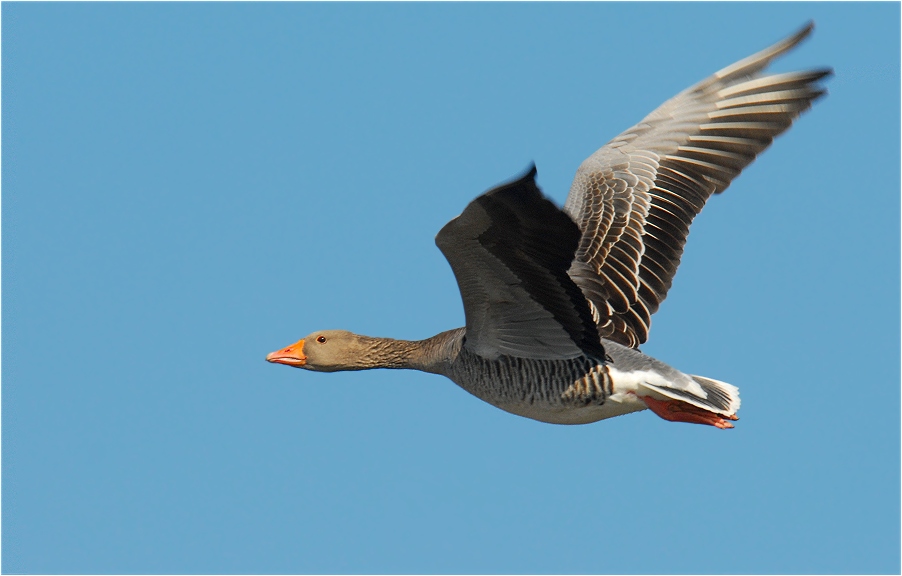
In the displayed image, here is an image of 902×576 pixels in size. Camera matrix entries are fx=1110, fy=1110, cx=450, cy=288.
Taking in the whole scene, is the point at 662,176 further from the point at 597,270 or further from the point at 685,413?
the point at 685,413

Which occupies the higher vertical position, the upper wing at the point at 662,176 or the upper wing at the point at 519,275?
the upper wing at the point at 662,176

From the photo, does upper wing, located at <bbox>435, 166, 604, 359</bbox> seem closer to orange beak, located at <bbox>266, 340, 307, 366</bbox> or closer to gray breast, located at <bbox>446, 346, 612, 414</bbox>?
gray breast, located at <bbox>446, 346, 612, 414</bbox>

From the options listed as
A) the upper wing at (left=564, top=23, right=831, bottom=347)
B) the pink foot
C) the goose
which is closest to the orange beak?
the goose

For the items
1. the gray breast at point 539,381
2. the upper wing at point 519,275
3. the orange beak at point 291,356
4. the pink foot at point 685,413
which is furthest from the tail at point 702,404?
the orange beak at point 291,356

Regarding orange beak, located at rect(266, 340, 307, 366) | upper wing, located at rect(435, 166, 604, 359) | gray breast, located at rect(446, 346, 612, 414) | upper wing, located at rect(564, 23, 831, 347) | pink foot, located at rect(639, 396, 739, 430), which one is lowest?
pink foot, located at rect(639, 396, 739, 430)

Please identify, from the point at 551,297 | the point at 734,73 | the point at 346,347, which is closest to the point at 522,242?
the point at 551,297

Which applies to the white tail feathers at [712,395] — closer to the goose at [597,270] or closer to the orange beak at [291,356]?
the goose at [597,270]

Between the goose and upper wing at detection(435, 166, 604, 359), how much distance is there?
0.05 feet

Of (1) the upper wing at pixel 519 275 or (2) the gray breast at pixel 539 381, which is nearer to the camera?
(1) the upper wing at pixel 519 275

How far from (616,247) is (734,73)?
3065 millimetres

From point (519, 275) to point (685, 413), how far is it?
2483 mm

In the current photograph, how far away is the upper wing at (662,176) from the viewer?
11.7m

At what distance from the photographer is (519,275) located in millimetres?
9352

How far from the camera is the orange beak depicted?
12.1m
